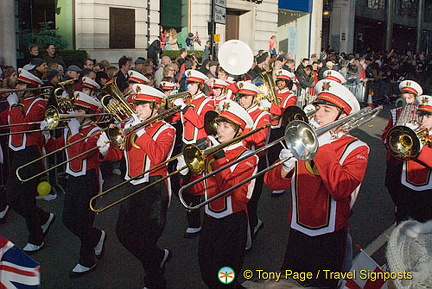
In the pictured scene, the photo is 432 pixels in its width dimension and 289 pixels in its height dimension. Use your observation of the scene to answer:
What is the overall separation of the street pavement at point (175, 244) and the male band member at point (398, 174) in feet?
1.68

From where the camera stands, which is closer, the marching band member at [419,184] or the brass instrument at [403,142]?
the brass instrument at [403,142]

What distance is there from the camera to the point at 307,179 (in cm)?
378

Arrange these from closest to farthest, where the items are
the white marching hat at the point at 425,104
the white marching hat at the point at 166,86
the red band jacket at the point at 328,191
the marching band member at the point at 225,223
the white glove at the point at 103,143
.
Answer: the red band jacket at the point at 328,191 → the marching band member at the point at 225,223 → the white glove at the point at 103,143 → the white marching hat at the point at 425,104 → the white marching hat at the point at 166,86

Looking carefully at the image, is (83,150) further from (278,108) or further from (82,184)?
(278,108)

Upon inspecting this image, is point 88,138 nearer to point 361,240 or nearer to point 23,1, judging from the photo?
point 361,240

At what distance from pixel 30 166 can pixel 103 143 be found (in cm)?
146

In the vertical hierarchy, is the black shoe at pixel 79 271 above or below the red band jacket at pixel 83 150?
below

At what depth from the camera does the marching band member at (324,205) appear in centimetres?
369

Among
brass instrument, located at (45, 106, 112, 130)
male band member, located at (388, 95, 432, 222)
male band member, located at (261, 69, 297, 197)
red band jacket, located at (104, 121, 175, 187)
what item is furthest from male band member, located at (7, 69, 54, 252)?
male band member, located at (388, 95, 432, 222)

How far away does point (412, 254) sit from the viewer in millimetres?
1861

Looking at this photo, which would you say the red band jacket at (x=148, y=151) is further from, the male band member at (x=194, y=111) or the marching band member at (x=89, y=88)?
the marching band member at (x=89, y=88)

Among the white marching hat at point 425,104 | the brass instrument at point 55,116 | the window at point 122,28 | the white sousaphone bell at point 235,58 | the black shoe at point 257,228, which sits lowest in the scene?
the black shoe at point 257,228

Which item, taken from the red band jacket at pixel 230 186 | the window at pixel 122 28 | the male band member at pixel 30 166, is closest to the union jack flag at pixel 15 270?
the red band jacket at pixel 230 186

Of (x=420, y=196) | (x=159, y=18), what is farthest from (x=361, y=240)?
(x=159, y=18)
